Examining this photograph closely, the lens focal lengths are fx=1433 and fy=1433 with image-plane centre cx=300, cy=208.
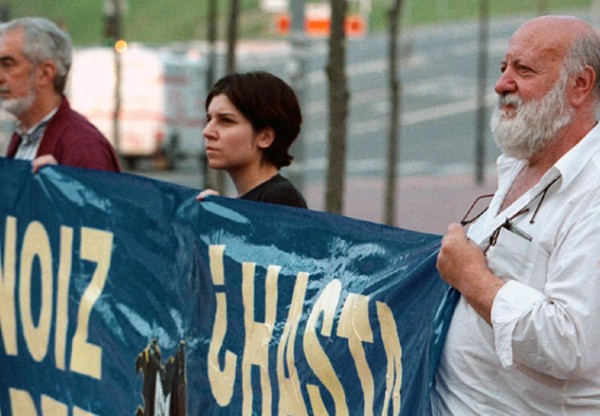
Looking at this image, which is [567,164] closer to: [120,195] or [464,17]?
[120,195]

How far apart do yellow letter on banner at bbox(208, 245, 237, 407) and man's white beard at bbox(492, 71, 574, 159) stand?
1460 millimetres

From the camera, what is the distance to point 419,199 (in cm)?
2300

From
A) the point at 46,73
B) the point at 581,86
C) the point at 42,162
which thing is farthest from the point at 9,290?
the point at 581,86

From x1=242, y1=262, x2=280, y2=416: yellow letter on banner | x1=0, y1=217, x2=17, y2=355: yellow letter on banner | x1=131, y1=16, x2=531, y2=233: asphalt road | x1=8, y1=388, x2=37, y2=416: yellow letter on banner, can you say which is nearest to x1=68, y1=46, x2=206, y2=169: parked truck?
x1=131, y1=16, x2=531, y2=233: asphalt road

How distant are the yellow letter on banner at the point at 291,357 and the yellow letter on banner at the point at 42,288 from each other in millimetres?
1540

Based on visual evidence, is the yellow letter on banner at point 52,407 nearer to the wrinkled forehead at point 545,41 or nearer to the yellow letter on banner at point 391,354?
the yellow letter on banner at point 391,354

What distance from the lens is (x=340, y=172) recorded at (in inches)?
405

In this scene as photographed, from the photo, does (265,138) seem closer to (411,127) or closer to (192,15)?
(411,127)

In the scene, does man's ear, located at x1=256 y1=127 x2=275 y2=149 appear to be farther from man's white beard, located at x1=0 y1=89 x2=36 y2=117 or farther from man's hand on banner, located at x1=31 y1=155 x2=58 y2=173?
man's white beard, located at x1=0 y1=89 x2=36 y2=117

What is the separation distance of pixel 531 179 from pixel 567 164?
17cm

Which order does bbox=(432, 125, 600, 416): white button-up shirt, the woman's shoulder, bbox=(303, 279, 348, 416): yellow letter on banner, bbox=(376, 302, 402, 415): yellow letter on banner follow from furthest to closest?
the woman's shoulder
bbox=(303, 279, 348, 416): yellow letter on banner
bbox=(376, 302, 402, 415): yellow letter on banner
bbox=(432, 125, 600, 416): white button-up shirt

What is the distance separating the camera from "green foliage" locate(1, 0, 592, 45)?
5581cm

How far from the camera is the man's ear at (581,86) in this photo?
11.2ft

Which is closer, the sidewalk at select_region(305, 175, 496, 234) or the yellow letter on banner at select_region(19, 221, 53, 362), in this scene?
the yellow letter on banner at select_region(19, 221, 53, 362)
